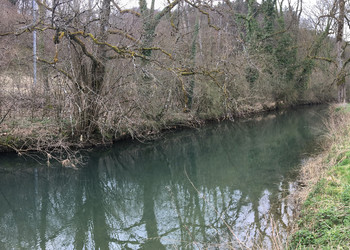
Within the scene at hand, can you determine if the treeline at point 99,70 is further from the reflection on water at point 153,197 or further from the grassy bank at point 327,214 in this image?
the grassy bank at point 327,214

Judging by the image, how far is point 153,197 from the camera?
339 inches

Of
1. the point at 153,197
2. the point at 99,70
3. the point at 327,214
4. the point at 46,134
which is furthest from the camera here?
the point at 99,70

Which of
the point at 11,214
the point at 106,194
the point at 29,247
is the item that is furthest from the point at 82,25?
the point at 29,247

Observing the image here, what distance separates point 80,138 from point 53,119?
1.23m

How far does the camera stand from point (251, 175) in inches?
397

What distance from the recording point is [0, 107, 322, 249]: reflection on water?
249 inches

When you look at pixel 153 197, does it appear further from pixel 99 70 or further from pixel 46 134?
pixel 99 70

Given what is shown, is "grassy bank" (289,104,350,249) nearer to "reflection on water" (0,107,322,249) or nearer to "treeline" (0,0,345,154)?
"reflection on water" (0,107,322,249)

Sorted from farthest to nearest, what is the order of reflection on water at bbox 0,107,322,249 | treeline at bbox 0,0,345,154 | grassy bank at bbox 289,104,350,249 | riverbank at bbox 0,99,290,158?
riverbank at bbox 0,99,290,158 → treeline at bbox 0,0,345,154 → reflection on water at bbox 0,107,322,249 → grassy bank at bbox 289,104,350,249

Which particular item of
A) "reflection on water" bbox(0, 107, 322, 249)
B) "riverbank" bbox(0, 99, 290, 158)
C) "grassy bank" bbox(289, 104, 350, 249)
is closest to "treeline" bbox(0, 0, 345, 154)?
"riverbank" bbox(0, 99, 290, 158)

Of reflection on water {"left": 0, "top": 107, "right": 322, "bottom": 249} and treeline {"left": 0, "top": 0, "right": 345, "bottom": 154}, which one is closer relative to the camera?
reflection on water {"left": 0, "top": 107, "right": 322, "bottom": 249}

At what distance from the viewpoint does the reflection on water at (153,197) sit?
6.31 meters

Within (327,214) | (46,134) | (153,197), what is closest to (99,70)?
(46,134)

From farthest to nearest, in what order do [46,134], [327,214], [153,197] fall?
[46,134] → [153,197] → [327,214]
